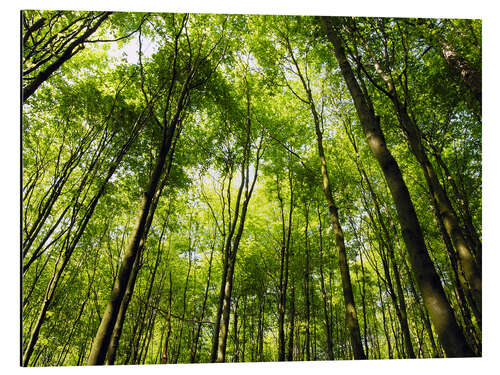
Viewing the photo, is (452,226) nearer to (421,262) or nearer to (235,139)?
(421,262)

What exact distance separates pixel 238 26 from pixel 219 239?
613 centimetres

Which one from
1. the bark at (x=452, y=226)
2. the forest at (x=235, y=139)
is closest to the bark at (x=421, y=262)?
the forest at (x=235, y=139)

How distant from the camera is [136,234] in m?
1.97

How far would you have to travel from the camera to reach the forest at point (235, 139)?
7.17ft

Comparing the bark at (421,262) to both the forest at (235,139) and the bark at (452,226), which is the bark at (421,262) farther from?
the bark at (452,226)

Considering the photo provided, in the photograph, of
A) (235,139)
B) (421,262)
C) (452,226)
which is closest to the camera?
(421,262)

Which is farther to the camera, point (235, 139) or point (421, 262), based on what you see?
point (235, 139)

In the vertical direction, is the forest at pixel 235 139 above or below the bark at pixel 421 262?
above

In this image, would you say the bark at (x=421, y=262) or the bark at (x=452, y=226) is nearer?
the bark at (x=421, y=262)

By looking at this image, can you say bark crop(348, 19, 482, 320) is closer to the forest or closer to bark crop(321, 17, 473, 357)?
the forest

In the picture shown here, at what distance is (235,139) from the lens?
549 cm

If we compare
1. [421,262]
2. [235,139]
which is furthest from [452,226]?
[235,139]
